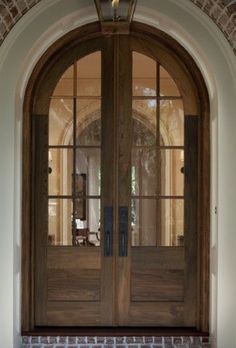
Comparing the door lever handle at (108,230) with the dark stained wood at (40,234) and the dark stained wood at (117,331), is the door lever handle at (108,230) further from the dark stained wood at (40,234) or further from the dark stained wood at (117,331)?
the dark stained wood at (117,331)

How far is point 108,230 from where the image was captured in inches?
139

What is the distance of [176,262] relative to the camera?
356cm

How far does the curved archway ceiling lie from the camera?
3068 mm

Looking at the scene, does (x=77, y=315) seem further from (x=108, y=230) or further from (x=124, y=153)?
(x=124, y=153)

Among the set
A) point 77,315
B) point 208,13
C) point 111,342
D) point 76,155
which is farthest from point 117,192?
point 208,13

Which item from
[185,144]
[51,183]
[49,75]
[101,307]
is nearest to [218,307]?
[101,307]

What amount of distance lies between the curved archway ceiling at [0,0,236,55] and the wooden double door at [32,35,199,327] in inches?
20.5

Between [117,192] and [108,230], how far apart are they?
305mm

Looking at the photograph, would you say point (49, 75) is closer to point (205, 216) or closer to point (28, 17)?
point (28, 17)

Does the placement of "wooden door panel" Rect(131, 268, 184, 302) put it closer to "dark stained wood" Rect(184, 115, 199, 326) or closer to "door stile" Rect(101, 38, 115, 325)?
"dark stained wood" Rect(184, 115, 199, 326)

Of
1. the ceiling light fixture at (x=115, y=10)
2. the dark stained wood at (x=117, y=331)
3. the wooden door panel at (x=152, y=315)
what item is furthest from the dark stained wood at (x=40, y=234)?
the ceiling light fixture at (x=115, y=10)

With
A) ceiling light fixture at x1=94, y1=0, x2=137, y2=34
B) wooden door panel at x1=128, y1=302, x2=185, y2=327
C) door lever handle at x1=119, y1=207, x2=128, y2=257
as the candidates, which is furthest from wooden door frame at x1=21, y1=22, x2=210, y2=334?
door lever handle at x1=119, y1=207, x2=128, y2=257

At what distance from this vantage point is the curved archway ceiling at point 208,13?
3.07 metres

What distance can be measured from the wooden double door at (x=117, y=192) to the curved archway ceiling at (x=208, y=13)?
20.5 inches
